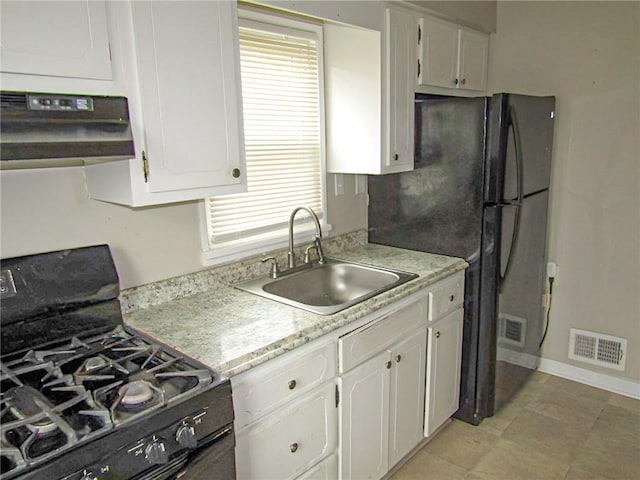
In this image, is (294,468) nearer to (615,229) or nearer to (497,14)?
(615,229)

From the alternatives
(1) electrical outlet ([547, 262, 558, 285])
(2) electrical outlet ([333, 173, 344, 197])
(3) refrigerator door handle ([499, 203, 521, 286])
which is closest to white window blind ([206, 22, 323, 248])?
(2) electrical outlet ([333, 173, 344, 197])

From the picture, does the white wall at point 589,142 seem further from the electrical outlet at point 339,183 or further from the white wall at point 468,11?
the electrical outlet at point 339,183

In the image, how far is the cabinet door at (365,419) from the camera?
1748 millimetres

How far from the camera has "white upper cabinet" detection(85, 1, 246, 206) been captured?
4.32ft

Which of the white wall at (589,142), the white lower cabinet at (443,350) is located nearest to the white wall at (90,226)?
the white lower cabinet at (443,350)

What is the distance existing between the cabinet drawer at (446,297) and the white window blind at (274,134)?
779 millimetres

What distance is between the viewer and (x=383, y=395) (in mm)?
1919

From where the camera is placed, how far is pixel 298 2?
170cm

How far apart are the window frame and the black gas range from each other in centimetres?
44

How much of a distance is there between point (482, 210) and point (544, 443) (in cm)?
124

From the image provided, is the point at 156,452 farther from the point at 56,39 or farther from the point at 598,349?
the point at 598,349

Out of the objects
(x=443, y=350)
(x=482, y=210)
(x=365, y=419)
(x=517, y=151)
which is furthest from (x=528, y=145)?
(x=365, y=419)

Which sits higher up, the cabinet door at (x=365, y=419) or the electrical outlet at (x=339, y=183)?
the electrical outlet at (x=339, y=183)

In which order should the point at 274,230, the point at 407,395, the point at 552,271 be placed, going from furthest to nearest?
the point at 552,271 → the point at 274,230 → the point at 407,395
